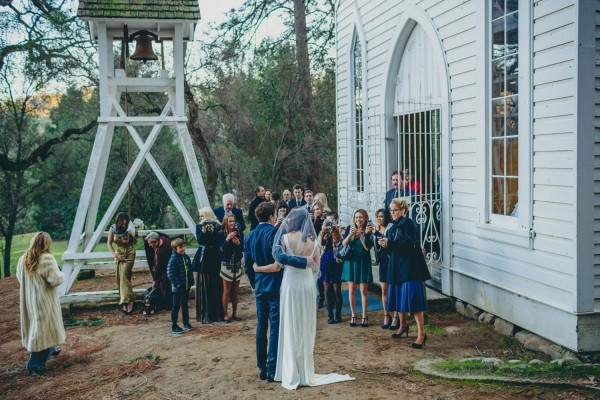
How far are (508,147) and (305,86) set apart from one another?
46.3 ft

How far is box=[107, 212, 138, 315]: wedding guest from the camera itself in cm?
977

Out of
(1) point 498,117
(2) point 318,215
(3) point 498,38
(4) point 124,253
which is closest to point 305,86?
(2) point 318,215

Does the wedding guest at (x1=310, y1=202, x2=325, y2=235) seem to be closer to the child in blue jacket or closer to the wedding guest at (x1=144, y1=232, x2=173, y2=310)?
the child in blue jacket

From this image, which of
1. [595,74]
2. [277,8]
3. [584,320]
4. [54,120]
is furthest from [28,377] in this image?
[277,8]

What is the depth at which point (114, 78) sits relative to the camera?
10.4 metres

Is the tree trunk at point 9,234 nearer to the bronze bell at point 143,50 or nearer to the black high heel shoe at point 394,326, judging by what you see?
the bronze bell at point 143,50

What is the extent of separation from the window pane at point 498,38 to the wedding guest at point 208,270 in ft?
14.7

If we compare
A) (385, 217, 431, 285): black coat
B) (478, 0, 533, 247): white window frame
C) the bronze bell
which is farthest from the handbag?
the bronze bell

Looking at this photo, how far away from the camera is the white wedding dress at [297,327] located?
6.07 meters

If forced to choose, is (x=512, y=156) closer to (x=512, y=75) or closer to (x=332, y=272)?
(x=512, y=75)

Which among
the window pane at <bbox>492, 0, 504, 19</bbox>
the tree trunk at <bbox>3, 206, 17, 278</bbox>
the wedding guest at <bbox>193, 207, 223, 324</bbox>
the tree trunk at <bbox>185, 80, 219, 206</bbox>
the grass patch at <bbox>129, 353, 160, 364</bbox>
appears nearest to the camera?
the grass patch at <bbox>129, 353, 160, 364</bbox>

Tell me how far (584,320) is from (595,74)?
252cm

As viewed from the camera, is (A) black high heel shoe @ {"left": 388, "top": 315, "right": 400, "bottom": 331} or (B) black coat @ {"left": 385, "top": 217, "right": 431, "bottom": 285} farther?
(A) black high heel shoe @ {"left": 388, "top": 315, "right": 400, "bottom": 331}

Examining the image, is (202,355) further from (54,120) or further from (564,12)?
(54,120)
